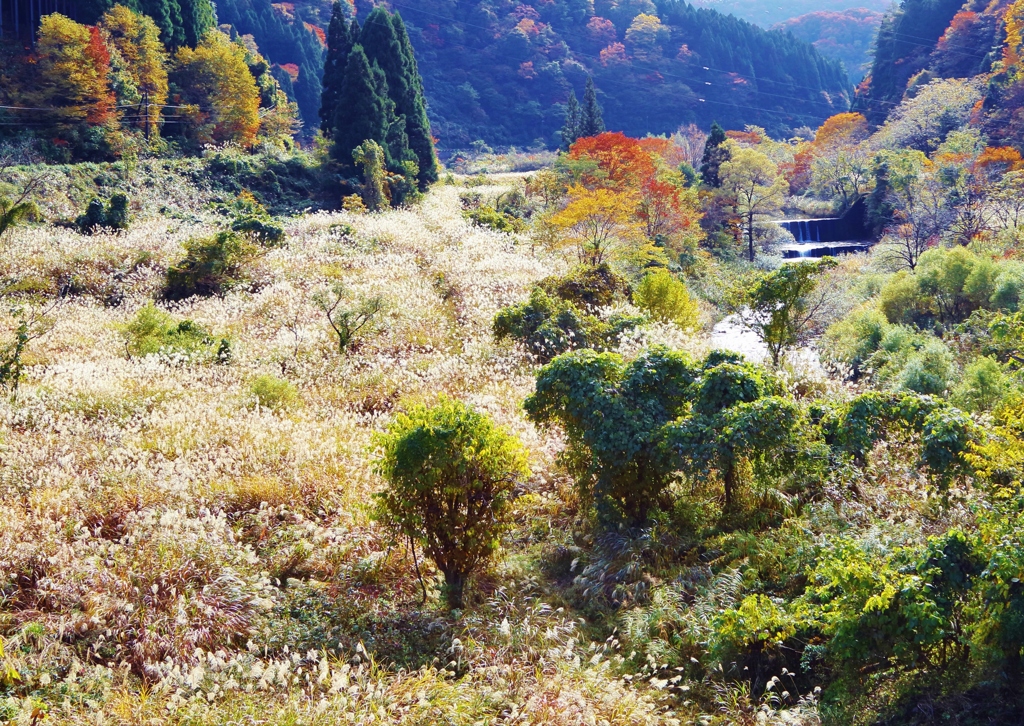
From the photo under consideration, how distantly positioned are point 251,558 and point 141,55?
29.4m

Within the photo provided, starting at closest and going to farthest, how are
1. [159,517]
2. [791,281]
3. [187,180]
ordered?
[159,517], [791,281], [187,180]

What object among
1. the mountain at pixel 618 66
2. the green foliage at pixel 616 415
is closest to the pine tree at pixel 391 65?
the green foliage at pixel 616 415

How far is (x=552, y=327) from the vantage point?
9930mm

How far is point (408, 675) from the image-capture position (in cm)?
381

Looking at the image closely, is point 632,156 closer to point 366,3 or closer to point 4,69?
point 4,69

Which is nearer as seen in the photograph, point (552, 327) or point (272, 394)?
point (272, 394)

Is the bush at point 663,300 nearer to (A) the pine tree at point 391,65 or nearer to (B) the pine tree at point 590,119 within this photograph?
(A) the pine tree at point 391,65

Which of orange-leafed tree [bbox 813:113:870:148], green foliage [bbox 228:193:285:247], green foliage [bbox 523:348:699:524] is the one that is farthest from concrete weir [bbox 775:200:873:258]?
green foliage [bbox 523:348:699:524]

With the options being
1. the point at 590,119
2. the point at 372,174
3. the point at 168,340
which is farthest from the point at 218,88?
the point at 168,340

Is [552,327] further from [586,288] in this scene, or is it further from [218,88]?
[218,88]

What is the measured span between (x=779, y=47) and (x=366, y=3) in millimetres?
52441

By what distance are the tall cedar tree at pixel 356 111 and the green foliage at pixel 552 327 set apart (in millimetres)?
20554

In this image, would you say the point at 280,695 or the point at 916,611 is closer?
the point at 916,611

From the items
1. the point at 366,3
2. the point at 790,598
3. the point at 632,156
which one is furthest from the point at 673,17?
the point at 790,598
